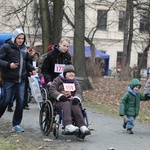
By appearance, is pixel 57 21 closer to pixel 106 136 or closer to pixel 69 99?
pixel 106 136

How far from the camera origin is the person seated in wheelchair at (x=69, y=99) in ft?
26.1

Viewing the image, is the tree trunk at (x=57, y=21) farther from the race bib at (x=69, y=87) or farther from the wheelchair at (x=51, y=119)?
the race bib at (x=69, y=87)

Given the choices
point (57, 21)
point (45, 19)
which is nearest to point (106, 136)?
point (57, 21)

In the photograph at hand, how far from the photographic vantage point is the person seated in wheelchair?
7941 millimetres

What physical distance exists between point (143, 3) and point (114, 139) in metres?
24.8

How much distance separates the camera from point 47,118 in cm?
864

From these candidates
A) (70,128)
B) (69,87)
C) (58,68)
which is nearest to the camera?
(70,128)

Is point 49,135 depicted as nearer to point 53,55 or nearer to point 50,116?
point 50,116

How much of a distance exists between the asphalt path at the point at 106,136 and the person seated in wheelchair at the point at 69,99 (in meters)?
Answer: 0.27

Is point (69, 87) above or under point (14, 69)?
under

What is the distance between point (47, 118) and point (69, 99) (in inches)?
24.2

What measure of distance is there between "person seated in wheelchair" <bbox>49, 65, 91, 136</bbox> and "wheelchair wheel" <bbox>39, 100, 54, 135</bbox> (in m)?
0.20

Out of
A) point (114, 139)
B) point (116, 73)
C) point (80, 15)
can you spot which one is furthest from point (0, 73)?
point (116, 73)

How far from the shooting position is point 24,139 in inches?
321
